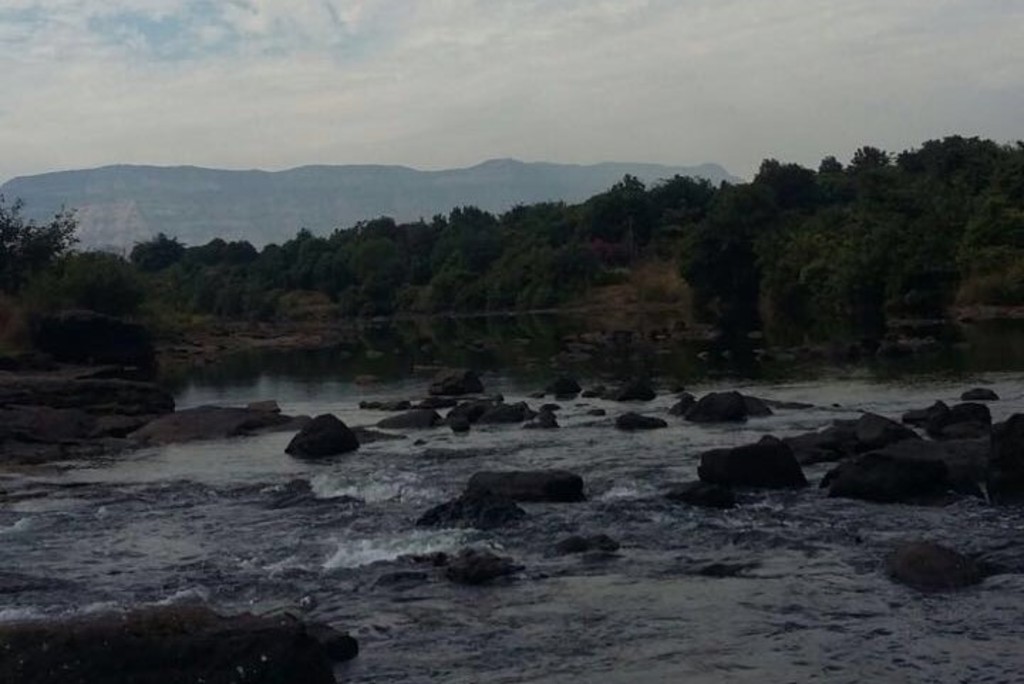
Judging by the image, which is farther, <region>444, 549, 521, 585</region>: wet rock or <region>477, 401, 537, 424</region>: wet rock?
<region>477, 401, 537, 424</region>: wet rock

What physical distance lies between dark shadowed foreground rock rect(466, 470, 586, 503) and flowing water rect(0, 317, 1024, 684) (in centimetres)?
68

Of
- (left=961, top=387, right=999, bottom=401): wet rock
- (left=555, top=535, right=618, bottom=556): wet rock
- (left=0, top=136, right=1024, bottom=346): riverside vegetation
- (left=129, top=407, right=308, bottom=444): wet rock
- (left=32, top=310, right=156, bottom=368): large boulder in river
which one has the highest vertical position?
(left=0, top=136, right=1024, bottom=346): riverside vegetation

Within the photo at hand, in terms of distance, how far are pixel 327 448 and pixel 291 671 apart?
764 inches

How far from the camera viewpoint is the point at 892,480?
66.4 ft

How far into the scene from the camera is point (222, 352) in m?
87.4

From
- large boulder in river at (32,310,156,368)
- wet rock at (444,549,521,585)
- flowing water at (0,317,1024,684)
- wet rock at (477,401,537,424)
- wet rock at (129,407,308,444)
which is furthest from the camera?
large boulder in river at (32,310,156,368)

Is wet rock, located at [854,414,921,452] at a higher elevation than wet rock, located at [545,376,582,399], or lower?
higher

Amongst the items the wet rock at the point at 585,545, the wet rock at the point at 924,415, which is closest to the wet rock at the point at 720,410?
the wet rock at the point at 924,415

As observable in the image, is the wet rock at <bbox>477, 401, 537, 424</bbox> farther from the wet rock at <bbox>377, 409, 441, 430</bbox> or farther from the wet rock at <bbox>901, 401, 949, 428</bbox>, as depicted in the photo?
the wet rock at <bbox>901, 401, 949, 428</bbox>

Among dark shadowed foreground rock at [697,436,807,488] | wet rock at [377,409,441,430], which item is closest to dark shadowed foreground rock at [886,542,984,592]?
dark shadowed foreground rock at [697,436,807,488]

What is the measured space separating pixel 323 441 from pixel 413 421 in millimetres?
5520

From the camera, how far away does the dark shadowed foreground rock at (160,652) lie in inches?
438

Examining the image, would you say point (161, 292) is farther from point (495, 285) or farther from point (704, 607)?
point (704, 607)

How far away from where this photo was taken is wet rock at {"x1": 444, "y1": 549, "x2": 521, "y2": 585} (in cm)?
1619
